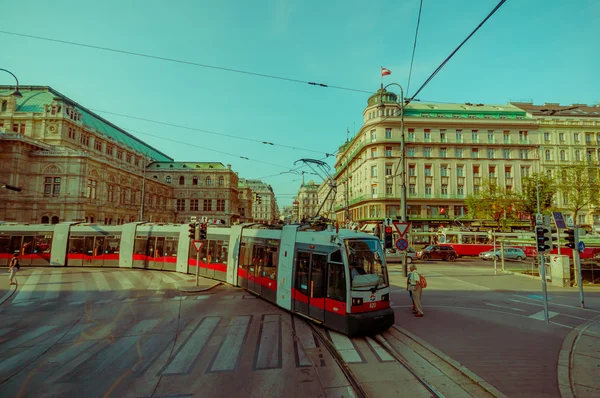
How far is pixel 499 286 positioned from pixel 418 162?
3989 centimetres

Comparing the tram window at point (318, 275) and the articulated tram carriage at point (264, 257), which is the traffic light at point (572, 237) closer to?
the articulated tram carriage at point (264, 257)

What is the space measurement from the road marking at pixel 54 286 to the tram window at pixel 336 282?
40.9 ft

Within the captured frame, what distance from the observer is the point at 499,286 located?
1639 centimetres

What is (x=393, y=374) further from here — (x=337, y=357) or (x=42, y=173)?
(x=42, y=173)

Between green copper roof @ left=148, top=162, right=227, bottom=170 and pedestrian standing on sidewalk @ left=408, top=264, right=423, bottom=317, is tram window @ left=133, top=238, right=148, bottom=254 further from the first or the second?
green copper roof @ left=148, top=162, right=227, bottom=170

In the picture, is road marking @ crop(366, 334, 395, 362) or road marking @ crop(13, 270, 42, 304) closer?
road marking @ crop(366, 334, 395, 362)

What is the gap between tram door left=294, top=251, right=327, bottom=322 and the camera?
8781 mm

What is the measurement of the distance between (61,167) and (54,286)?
126ft

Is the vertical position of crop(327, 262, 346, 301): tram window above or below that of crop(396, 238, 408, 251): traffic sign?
below

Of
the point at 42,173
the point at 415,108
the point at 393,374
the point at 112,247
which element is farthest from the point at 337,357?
the point at 415,108

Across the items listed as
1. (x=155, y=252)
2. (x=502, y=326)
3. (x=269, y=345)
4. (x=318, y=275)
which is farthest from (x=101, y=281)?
(x=502, y=326)

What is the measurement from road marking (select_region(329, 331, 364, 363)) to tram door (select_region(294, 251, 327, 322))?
604mm

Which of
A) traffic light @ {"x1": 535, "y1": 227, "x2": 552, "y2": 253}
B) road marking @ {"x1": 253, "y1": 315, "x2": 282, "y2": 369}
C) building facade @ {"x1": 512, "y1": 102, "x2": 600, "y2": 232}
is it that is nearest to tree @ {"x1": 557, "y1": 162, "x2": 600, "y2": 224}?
building facade @ {"x1": 512, "y1": 102, "x2": 600, "y2": 232}

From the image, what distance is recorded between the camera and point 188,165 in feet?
283
